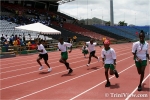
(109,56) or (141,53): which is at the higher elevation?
(141,53)

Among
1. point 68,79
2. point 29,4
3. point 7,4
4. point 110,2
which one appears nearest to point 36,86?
point 68,79

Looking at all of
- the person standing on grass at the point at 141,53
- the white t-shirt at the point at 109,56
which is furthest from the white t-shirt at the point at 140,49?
the white t-shirt at the point at 109,56

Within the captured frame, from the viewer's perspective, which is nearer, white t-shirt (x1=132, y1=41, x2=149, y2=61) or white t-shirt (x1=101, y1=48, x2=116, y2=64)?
white t-shirt (x1=132, y1=41, x2=149, y2=61)

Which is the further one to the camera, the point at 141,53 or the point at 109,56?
the point at 109,56

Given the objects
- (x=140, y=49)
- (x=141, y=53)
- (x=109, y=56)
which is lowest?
(x=109, y=56)

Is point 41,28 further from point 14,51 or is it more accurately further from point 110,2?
point 110,2

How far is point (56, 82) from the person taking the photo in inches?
339

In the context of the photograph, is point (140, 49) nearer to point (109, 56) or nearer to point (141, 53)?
point (141, 53)

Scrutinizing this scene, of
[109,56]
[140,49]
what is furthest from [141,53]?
[109,56]

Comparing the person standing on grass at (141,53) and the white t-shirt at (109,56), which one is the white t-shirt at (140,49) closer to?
the person standing on grass at (141,53)

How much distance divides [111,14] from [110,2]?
2.67m

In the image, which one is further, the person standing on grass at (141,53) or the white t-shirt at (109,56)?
the white t-shirt at (109,56)

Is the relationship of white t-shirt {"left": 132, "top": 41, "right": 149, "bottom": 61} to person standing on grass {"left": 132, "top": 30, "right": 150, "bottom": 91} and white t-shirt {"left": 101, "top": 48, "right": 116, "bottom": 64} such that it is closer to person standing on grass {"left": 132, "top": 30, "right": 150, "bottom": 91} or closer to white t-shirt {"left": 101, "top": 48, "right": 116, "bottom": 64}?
person standing on grass {"left": 132, "top": 30, "right": 150, "bottom": 91}

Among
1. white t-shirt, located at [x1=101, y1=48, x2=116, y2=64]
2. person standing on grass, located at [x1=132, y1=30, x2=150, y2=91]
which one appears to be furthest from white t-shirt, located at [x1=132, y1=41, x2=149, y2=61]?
white t-shirt, located at [x1=101, y1=48, x2=116, y2=64]
